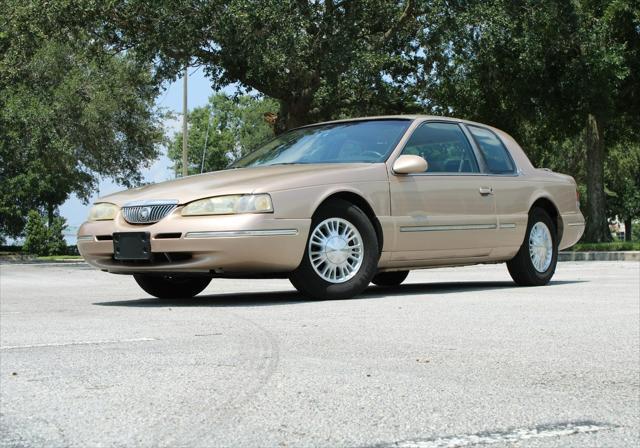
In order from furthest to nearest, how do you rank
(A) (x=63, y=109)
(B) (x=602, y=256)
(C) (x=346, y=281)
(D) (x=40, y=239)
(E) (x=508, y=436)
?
(D) (x=40, y=239) → (A) (x=63, y=109) → (B) (x=602, y=256) → (C) (x=346, y=281) → (E) (x=508, y=436)

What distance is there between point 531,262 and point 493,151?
125 cm

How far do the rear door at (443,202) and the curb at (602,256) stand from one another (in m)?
17.0

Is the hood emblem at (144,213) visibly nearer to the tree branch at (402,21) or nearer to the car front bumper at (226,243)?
the car front bumper at (226,243)

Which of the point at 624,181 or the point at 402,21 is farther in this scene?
the point at 624,181

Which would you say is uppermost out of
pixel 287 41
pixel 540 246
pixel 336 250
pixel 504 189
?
pixel 287 41

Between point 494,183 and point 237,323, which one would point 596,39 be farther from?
point 237,323

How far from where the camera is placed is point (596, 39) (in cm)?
2916

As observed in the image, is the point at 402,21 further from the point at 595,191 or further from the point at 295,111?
the point at 595,191

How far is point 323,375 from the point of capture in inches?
189

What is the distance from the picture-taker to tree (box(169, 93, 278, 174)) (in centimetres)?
8212

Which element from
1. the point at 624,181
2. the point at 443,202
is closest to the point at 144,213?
the point at 443,202

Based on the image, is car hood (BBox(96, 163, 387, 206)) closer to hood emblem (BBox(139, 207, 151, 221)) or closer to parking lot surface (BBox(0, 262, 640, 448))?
hood emblem (BBox(139, 207, 151, 221))

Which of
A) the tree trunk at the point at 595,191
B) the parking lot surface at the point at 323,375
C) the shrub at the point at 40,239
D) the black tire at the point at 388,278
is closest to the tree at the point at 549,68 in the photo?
the tree trunk at the point at 595,191

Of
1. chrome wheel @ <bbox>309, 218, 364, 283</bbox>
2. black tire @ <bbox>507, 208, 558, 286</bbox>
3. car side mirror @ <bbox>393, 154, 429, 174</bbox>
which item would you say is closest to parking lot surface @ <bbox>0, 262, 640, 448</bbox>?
chrome wheel @ <bbox>309, 218, 364, 283</bbox>
